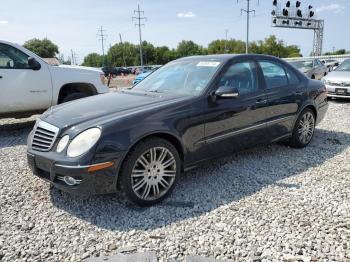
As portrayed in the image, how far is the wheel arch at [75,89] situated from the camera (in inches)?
288

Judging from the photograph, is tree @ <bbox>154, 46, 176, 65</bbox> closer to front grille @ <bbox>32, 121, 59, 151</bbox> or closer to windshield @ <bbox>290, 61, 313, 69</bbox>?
windshield @ <bbox>290, 61, 313, 69</bbox>

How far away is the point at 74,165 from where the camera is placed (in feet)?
10.4

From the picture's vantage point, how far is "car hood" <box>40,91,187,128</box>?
11.5ft

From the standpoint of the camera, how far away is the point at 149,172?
11.7 ft

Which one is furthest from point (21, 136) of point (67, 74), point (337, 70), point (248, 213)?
point (337, 70)

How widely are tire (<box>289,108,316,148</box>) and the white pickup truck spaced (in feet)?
14.4

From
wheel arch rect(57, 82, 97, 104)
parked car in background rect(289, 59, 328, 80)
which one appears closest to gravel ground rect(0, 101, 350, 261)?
wheel arch rect(57, 82, 97, 104)

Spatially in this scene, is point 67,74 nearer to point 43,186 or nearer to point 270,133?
point 43,186

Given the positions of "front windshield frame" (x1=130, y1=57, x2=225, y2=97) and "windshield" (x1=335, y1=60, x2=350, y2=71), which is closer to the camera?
"front windshield frame" (x1=130, y1=57, x2=225, y2=97)

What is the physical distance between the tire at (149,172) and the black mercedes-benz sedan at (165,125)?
0.01 metres

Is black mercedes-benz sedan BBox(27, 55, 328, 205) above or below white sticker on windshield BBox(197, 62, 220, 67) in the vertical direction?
below

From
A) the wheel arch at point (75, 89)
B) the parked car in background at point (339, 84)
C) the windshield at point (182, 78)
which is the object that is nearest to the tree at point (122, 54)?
the parked car in background at point (339, 84)

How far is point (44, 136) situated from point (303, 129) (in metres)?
3.99

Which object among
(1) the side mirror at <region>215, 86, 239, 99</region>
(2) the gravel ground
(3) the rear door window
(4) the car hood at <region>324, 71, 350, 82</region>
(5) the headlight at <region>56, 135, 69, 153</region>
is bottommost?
(2) the gravel ground
